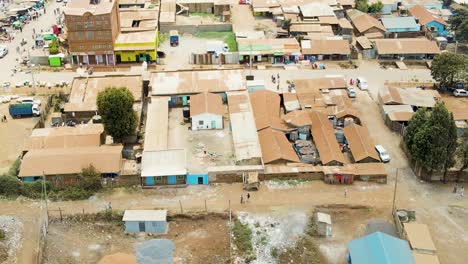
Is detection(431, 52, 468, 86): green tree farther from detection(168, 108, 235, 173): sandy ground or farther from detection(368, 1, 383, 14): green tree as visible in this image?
detection(168, 108, 235, 173): sandy ground

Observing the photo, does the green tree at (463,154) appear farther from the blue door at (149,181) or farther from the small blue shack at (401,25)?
the small blue shack at (401,25)

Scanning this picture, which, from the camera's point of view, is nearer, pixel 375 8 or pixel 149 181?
pixel 149 181

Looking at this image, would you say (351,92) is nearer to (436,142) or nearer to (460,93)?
(460,93)

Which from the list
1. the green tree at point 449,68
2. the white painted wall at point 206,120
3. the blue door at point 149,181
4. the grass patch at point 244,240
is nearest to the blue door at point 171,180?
the blue door at point 149,181

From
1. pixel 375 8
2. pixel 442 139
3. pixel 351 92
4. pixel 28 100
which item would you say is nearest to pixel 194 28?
pixel 375 8

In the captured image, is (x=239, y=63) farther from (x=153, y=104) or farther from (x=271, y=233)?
(x=271, y=233)

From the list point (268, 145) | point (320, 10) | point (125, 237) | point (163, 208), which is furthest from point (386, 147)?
point (320, 10)
